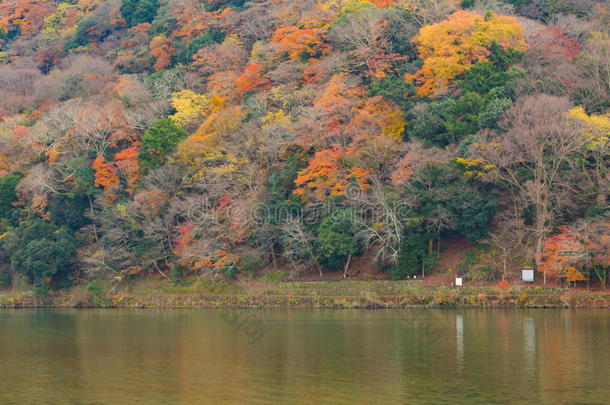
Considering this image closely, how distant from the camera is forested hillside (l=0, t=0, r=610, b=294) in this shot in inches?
1697

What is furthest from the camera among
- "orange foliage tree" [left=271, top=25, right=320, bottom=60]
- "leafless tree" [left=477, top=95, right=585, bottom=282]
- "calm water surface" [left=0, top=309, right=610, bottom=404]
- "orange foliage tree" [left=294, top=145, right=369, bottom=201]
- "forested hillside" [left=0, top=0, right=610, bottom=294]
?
"orange foliage tree" [left=271, top=25, right=320, bottom=60]

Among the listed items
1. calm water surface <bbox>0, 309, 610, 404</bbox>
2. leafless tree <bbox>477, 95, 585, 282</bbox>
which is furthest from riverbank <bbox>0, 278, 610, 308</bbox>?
leafless tree <bbox>477, 95, 585, 282</bbox>

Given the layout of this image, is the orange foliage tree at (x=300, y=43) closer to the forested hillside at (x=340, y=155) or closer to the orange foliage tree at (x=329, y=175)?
the forested hillside at (x=340, y=155)

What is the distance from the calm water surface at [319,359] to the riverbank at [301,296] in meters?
1.67

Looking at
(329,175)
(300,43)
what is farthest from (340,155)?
(300,43)

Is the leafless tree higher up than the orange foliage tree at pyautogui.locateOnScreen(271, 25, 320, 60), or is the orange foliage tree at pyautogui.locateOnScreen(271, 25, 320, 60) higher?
the orange foliage tree at pyautogui.locateOnScreen(271, 25, 320, 60)

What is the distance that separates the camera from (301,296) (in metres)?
44.4

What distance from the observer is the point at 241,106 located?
57938 mm

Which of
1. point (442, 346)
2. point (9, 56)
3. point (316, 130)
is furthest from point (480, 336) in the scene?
point (9, 56)

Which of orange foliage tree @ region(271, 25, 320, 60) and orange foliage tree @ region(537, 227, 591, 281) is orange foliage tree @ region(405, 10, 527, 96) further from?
orange foliage tree @ region(537, 227, 591, 281)

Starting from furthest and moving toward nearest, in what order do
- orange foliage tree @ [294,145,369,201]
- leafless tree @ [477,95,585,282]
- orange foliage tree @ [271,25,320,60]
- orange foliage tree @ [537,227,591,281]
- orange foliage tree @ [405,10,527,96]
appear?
orange foliage tree @ [271,25,320,60] → orange foliage tree @ [405,10,527,96] → orange foliage tree @ [294,145,369,201] → leafless tree @ [477,95,585,282] → orange foliage tree @ [537,227,591,281]

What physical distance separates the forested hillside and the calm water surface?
7067 mm

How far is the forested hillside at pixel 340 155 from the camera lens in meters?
43.1

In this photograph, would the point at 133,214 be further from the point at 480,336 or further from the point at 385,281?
the point at 480,336
